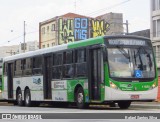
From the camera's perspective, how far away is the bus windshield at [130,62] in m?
21.8

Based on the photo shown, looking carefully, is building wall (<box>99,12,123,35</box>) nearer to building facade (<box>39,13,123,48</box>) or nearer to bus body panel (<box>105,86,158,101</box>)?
building facade (<box>39,13,123,48</box>)

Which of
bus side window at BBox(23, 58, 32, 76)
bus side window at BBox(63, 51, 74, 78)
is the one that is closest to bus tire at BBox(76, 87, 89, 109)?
bus side window at BBox(63, 51, 74, 78)

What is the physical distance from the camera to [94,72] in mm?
22547

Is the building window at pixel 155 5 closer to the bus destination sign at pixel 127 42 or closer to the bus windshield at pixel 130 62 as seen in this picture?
the bus destination sign at pixel 127 42

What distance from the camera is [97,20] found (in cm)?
9550

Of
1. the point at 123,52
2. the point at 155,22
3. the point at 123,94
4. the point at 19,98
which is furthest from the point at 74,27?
the point at 123,94

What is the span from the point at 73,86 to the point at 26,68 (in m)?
6.77

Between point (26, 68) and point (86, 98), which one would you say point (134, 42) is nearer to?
point (86, 98)

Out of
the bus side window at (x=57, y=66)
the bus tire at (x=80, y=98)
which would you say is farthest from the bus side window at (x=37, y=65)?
the bus tire at (x=80, y=98)

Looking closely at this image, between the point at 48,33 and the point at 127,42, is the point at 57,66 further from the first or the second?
the point at 48,33

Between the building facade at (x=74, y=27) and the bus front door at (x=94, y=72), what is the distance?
222 ft

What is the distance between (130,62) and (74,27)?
7351 cm

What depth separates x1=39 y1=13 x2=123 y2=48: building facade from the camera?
9125 cm

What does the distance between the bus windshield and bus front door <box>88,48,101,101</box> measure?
0.73m
